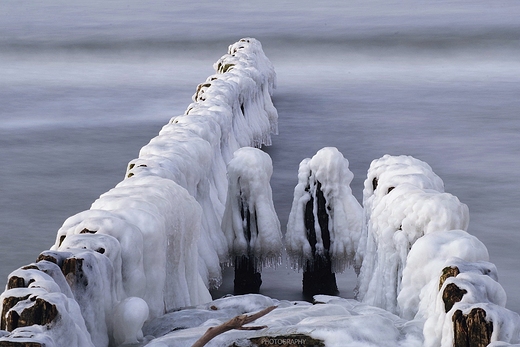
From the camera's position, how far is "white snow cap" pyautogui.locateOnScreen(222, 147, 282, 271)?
6754 millimetres

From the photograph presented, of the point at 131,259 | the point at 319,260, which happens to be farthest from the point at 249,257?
the point at 131,259

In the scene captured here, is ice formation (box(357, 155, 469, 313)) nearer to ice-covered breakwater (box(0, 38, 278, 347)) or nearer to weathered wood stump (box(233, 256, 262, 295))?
ice-covered breakwater (box(0, 38, 278, 347))

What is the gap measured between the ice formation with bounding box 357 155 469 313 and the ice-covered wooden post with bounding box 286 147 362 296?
2.03 ft

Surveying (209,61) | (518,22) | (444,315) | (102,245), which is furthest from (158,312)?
(518,22)

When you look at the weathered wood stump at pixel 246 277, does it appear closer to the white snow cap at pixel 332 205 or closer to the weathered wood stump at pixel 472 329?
the white snow cap at pixel 332 205

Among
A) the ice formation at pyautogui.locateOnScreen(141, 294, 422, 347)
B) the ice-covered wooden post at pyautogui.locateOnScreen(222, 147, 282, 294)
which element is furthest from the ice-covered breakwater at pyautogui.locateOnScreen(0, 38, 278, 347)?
the ice formation at pyautogui.locateOnScreen(141, 294, 422, 347)

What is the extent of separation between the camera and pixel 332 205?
6.70 m

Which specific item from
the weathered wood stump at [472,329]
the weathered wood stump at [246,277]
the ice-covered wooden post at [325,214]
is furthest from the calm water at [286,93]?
the weathered wood stump at [472,329]

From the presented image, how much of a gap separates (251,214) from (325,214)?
57 cm

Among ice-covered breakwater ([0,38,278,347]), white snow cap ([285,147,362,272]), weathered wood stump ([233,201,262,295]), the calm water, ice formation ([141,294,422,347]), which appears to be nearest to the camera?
ice-covered breakwater ([0,38,278,347])

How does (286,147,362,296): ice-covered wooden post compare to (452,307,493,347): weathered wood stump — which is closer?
(452,307,493,347): weathered wood stump

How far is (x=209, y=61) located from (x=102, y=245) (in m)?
20.5

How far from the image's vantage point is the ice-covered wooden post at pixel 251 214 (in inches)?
266

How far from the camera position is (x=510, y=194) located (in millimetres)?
10859
